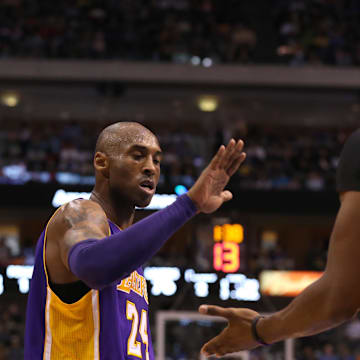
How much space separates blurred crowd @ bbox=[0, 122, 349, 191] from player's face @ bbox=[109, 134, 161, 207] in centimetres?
1405

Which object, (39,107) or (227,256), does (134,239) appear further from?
(39,107)

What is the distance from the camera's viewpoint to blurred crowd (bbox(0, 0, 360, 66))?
68.1 feet

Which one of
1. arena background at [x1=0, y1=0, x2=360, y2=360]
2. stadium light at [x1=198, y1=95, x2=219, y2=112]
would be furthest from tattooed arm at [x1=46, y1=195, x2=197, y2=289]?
stadium light at [x1=198, y1=95, x2=219, y2=112]

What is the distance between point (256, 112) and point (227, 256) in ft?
34.8

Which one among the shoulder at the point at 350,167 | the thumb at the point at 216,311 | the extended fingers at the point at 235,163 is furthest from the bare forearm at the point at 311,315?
the extended fingers at the point at 235,163

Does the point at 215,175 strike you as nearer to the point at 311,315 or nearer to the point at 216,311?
the point at 216,311

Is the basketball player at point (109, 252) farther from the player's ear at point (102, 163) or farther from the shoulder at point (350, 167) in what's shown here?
the shoulder at point (350, 167)

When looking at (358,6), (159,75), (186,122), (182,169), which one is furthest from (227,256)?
(358,6)

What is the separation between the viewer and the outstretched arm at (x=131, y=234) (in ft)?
8.68

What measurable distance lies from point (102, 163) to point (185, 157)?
15.5 meters

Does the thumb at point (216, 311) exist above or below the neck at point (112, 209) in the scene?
below

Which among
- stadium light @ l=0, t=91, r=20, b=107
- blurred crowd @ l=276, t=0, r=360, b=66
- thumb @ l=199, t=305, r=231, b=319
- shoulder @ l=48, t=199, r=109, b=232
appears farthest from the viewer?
stadium light @ l=0, t=91, r=20, b=107

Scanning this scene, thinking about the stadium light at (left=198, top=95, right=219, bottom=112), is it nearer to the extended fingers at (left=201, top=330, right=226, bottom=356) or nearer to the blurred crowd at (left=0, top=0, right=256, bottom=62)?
the blurred crowd at (left=0, top=0, right=256, bottom=62)

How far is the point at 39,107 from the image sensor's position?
22078 mm
